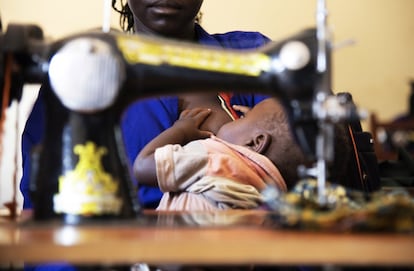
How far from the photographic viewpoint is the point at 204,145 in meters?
1.18

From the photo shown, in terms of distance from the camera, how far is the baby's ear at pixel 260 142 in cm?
124

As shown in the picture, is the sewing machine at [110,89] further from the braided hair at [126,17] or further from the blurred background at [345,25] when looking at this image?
the blurred background at [345,25]

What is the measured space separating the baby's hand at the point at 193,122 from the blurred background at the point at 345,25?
948 mm

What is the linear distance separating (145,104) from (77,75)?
2.05ft

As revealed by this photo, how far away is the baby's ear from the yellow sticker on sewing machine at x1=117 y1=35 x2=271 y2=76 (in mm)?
363

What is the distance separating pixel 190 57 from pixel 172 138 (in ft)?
1.40

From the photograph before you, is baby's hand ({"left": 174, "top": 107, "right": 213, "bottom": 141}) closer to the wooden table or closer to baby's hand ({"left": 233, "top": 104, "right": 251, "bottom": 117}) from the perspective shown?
baby's hand ({"left": 233, "top": 104, "right": 251, "bottom": 117})

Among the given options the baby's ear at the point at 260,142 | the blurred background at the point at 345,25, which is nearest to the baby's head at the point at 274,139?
the baby's ear at the point at 260,142

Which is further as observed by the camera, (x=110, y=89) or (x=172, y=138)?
(x=172, y=138)

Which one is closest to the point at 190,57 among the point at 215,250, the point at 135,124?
the point at 215,250

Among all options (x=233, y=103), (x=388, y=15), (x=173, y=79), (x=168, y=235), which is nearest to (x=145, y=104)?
(x=233, y=103)

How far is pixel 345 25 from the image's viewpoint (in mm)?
2752

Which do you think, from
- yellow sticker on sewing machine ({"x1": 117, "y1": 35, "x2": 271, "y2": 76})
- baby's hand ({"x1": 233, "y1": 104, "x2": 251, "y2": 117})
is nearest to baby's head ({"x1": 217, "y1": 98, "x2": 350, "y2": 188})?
baby's hand ({"x1": 233, "y1": 104, "x2": 251, "y2": 117})

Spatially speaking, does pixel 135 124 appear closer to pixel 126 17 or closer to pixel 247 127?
pixel 247 127
